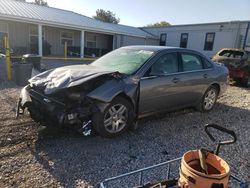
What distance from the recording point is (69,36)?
1988 centimetres

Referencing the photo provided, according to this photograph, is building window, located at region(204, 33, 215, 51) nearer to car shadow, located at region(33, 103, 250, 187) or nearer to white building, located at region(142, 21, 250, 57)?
white building, located at region(142, 21, 250, 57)

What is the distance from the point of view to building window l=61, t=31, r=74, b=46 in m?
19.5

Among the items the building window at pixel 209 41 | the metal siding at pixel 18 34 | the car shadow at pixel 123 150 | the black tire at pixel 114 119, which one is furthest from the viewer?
the building window at pixel 209 41

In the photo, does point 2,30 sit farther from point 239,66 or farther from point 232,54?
point 239,66

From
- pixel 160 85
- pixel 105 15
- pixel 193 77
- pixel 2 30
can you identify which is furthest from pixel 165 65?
pixel 105 15

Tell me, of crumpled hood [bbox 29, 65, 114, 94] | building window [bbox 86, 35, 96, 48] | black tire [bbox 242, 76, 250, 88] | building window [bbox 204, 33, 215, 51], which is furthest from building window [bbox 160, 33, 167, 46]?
crumpled hood [bbox 29, 65, 114, 94]

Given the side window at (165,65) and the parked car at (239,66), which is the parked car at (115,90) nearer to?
the side window at (165,65)

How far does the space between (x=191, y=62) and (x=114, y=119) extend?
2537 millimetres

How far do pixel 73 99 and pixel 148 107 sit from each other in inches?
59.4

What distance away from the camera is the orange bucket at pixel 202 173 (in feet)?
6.07

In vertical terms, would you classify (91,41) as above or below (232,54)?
above

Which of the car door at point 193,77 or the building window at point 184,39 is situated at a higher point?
the building window at point 184,39

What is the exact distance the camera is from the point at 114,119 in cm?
404

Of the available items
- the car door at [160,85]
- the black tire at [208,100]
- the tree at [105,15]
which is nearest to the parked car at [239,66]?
the black tire at [208,100]
